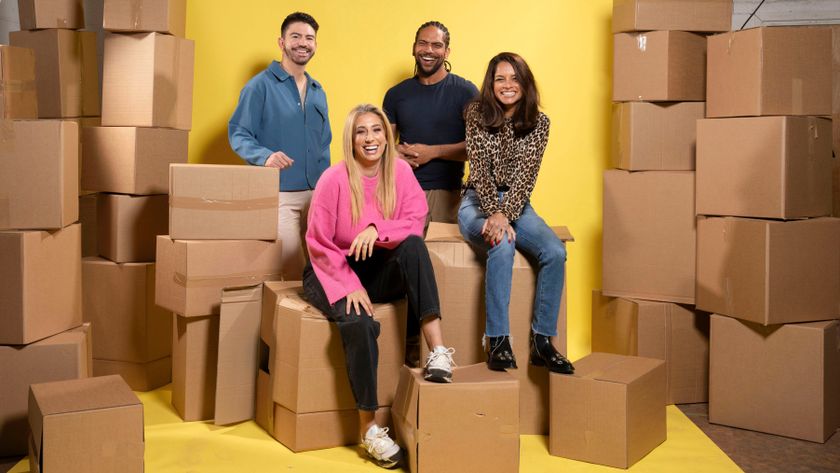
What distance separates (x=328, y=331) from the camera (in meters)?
2.83

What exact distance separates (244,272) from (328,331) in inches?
21.6

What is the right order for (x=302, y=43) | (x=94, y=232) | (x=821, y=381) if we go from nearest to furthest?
(x=821, y=381) < (x=302, y=43) < (x=94, y=232)

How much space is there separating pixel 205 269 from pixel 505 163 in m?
1.12

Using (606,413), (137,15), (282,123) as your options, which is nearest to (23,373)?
(282,123)

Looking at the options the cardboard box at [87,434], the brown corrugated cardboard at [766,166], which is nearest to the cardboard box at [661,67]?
the brown corrugated cardboard at [766,166]

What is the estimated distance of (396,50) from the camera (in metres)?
3.96

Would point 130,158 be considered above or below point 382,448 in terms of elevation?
above

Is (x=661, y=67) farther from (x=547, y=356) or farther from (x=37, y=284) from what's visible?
(x=37, y=284)

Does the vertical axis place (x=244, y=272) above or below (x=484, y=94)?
below

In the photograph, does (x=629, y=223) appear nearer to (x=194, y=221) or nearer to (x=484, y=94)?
(x=484, y=94)

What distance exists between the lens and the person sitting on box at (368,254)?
9.07 ft

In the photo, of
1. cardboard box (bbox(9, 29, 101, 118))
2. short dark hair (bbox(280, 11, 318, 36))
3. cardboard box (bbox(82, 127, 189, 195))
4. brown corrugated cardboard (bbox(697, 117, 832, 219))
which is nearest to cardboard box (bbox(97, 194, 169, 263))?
cardboard box (bbox(82, 127, 189, 195))

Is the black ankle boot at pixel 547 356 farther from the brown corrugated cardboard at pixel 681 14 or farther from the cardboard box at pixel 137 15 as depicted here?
the cardboard box at pixel 137 15

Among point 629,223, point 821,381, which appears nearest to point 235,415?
point 629,223
